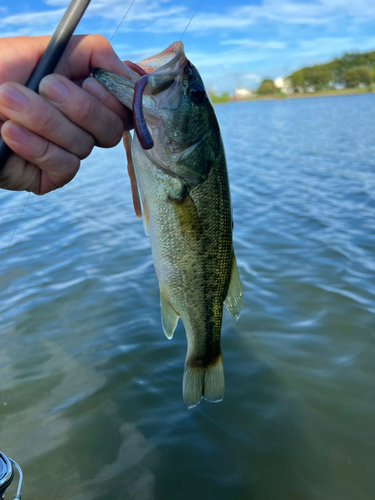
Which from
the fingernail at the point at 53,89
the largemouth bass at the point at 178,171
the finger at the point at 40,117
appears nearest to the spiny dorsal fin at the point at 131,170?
the largemouth bass at the point at 178,171

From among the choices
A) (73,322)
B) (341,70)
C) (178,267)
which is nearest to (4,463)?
(178,267)

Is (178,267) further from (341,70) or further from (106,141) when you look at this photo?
(341,70)

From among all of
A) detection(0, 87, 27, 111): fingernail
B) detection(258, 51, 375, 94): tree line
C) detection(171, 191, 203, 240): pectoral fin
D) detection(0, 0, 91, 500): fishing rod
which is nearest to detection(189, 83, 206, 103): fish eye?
detection(171, 191, 203, 240): pectoral fin

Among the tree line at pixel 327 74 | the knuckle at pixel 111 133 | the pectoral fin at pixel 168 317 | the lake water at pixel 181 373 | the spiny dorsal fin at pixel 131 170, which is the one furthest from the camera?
the tree line at pixel 327 74

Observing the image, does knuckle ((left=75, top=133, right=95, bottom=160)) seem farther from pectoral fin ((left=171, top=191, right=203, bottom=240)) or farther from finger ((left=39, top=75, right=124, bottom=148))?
pectoral fin ((left=171, top=191, right=203, bottom=240))

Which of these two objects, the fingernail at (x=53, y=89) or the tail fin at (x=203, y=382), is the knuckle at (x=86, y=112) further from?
the tail fin at (x=203, y=382)

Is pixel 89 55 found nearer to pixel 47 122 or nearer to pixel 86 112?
pixel 86 112
